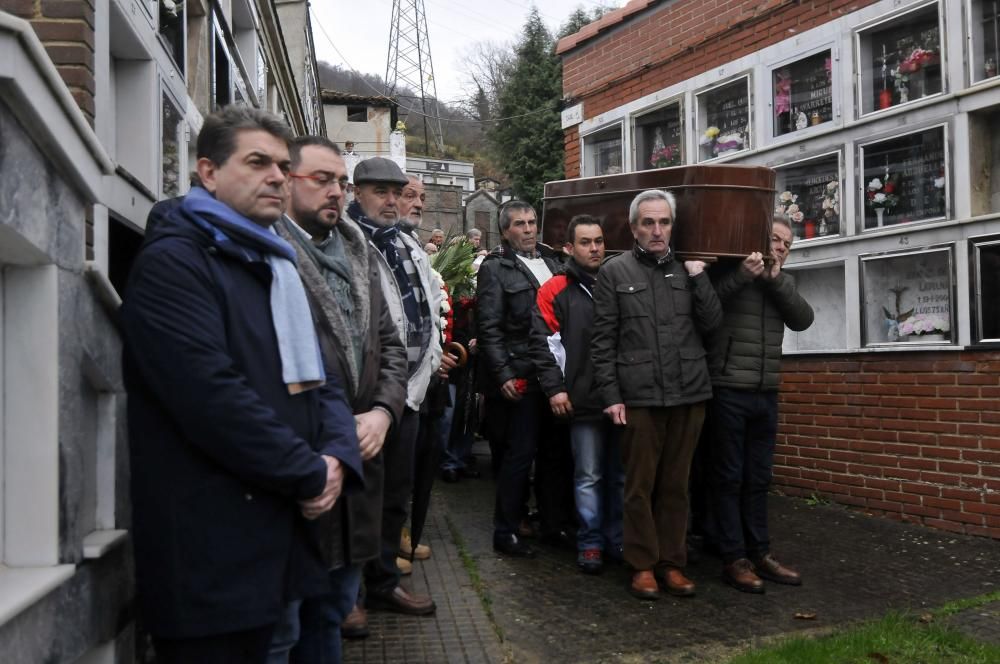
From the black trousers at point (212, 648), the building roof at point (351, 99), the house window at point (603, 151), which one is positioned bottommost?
the black trousers at point (212, 648)

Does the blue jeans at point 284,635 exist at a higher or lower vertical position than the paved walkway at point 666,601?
higher

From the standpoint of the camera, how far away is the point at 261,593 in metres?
2.36

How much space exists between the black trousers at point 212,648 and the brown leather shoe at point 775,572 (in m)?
3.55

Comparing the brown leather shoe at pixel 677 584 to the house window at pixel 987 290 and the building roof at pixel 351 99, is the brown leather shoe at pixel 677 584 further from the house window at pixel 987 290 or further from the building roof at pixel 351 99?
the building roof at pixel 351 99

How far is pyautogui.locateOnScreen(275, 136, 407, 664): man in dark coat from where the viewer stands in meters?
3.04

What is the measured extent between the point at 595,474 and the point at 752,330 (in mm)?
1200

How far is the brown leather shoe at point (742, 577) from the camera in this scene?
5.08 metres

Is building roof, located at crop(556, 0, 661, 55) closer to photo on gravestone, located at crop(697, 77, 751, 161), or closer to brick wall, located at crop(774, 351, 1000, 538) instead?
photo on gravestone, located at crop(697, 77, 751, 161)

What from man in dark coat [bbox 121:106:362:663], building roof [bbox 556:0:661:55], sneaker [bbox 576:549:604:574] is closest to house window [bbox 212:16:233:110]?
building roof [bbox 556:0:661:55]

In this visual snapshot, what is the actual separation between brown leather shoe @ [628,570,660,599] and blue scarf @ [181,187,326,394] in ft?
9.64

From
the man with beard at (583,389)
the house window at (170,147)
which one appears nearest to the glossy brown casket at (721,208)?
the man with beard at (583,389)

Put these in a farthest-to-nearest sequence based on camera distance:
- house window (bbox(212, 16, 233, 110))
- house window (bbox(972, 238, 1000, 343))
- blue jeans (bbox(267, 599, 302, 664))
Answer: house window (bbox(212, 16, 233, 110)) < house window (bbox(972, 238, 1000, 343)) < blue jeans (bbox(267, 599, 302, 664))

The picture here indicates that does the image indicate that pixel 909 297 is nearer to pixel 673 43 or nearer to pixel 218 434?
pixel 673 43

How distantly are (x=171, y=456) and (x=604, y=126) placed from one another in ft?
25.9
